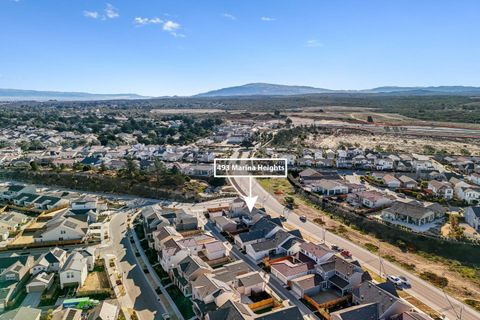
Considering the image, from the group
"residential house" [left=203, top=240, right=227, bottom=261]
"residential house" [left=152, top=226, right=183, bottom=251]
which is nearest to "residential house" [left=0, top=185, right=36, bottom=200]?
"residential house" [left=152, top=226, right=183, bottom=251]

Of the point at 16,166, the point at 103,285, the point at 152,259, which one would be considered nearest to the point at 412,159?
the point at 152,259

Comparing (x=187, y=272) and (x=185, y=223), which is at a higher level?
(x=185, y=223)

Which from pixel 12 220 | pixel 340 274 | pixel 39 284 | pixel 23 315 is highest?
pixel 23 315

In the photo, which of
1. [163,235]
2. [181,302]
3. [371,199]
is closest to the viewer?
[181,302]

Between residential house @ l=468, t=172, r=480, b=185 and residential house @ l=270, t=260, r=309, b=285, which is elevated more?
residential house @ l=468, t=172, r=480, b=185

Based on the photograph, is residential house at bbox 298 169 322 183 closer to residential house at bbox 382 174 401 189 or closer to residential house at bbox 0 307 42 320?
residential house at bbox 382 174 401 189

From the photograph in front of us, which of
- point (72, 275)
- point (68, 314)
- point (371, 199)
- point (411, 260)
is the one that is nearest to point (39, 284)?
point (72, 275)

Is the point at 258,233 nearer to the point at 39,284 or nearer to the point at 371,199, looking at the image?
the point at 371,199

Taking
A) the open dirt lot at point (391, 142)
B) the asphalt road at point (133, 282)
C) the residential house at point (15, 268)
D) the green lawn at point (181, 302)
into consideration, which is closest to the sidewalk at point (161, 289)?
the green lawn at point (181, 302)
